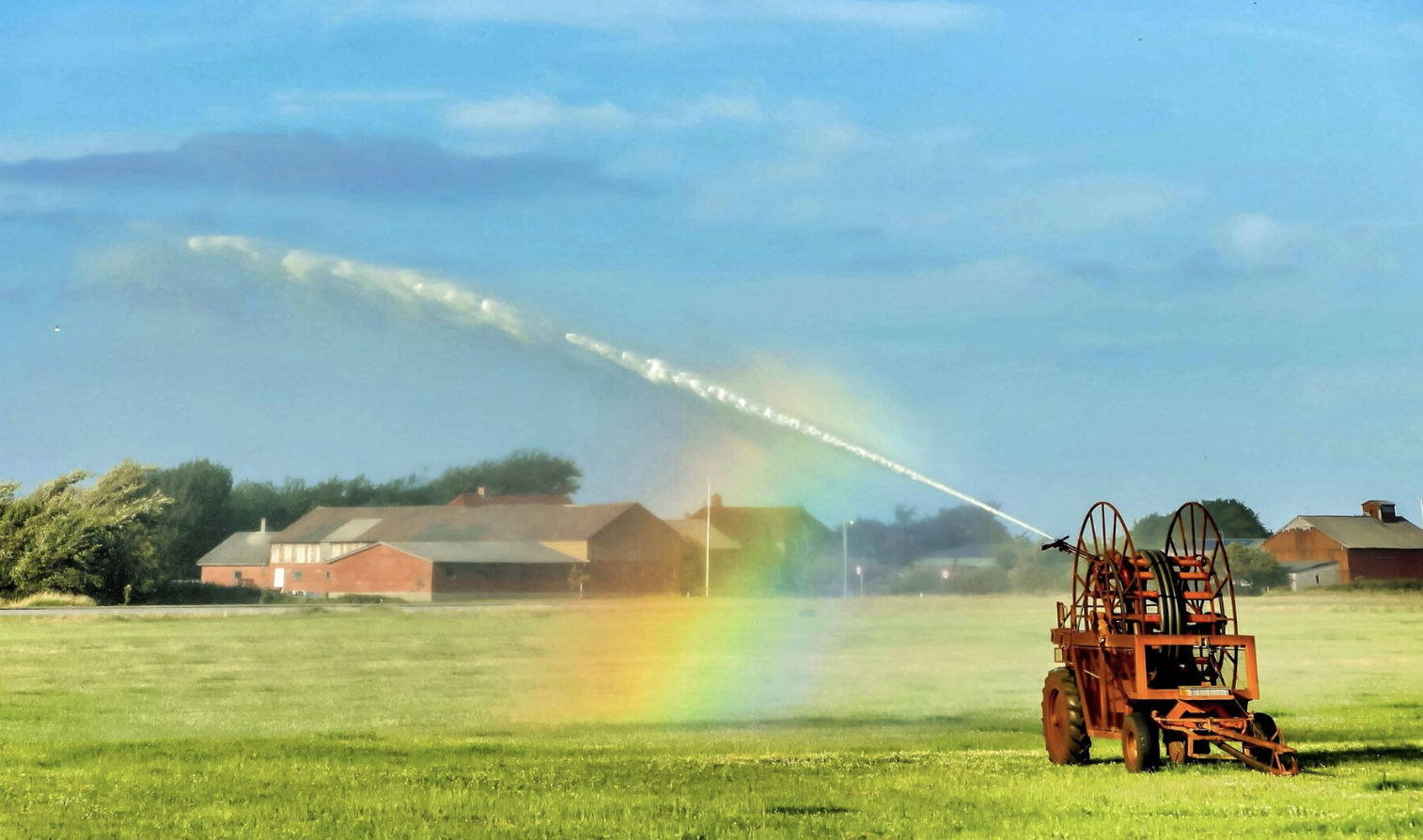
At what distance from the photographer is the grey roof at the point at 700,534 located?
118500 mm

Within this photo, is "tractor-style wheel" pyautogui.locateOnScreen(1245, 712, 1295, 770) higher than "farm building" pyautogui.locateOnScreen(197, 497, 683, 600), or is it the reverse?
"farm building" pyautogui.locateOnScreen(197, 497, 683, 600)

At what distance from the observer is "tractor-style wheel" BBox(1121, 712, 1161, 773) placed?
21.4 metres

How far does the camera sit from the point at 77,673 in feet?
150

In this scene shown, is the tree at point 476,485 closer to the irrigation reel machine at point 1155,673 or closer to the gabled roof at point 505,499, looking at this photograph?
the gabled roof at point 505,499

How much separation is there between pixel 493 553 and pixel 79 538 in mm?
30806

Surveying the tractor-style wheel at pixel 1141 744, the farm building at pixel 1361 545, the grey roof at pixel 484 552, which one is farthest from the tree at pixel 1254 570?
the tractor-style wheel at pixel 1141 744

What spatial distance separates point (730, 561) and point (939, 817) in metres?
97.9

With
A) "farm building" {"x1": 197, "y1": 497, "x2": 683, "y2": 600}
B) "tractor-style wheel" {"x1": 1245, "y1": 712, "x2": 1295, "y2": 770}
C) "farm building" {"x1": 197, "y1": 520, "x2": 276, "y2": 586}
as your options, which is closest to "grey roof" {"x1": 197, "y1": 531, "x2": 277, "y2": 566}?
"farm building" {"x1": 197, "y1": 520, "x2": 276, "y2": 586}

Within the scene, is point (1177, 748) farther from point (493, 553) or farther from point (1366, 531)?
point (1366, 531)

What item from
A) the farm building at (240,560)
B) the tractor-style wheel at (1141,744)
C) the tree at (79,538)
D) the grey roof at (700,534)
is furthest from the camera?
the farm building at (240,560)

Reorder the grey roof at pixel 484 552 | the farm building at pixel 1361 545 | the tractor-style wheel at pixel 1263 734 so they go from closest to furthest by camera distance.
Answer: the tractor-style wheel at pixel 1263 734 → the grey roof at pixel 484 552 → the farm building at pixel 1361 545

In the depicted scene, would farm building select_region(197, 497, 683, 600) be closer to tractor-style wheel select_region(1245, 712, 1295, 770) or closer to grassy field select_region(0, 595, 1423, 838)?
grassy field select_region(0, 595, 1423, 838)

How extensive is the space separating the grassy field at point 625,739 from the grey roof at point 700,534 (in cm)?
4847

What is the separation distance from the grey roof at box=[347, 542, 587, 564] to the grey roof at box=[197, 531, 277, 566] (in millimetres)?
31752
